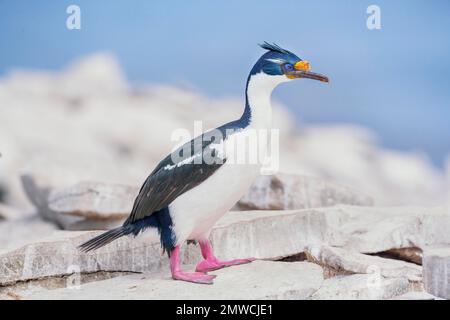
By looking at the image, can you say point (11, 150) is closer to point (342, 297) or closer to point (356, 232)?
point (356, 232)

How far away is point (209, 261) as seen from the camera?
638cm

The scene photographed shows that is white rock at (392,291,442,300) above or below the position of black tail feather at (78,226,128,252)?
below

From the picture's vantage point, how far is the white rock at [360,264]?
240 inches

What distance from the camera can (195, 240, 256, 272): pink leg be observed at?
6316mm

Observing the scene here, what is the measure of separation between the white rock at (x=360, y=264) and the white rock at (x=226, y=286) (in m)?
0.14

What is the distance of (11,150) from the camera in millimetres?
13273

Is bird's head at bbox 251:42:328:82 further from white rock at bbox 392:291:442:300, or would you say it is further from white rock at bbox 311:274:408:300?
white rock at bbox 392:291:442:300

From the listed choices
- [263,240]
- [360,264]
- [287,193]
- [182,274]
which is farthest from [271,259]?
[287,193]

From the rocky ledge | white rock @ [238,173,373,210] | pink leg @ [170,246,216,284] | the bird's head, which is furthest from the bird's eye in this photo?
white rock @ [238,173,373,210]

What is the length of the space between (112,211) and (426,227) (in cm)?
300

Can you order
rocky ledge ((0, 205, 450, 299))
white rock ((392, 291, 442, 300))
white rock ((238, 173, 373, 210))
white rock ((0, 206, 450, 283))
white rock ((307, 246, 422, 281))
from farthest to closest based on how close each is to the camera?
white rock ((238, 173, 373, 210)) → white rock ((0, 206, 450, 283)) → white rock ((307, 246, 422, 281)) → rocky ledge ((0, 205, 450, 299)) → white rock ((392, 291, 442, 300))

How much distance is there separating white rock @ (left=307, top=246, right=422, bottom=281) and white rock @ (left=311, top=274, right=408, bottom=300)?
0.10 meters

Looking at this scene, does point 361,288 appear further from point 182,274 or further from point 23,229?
point 23,229
